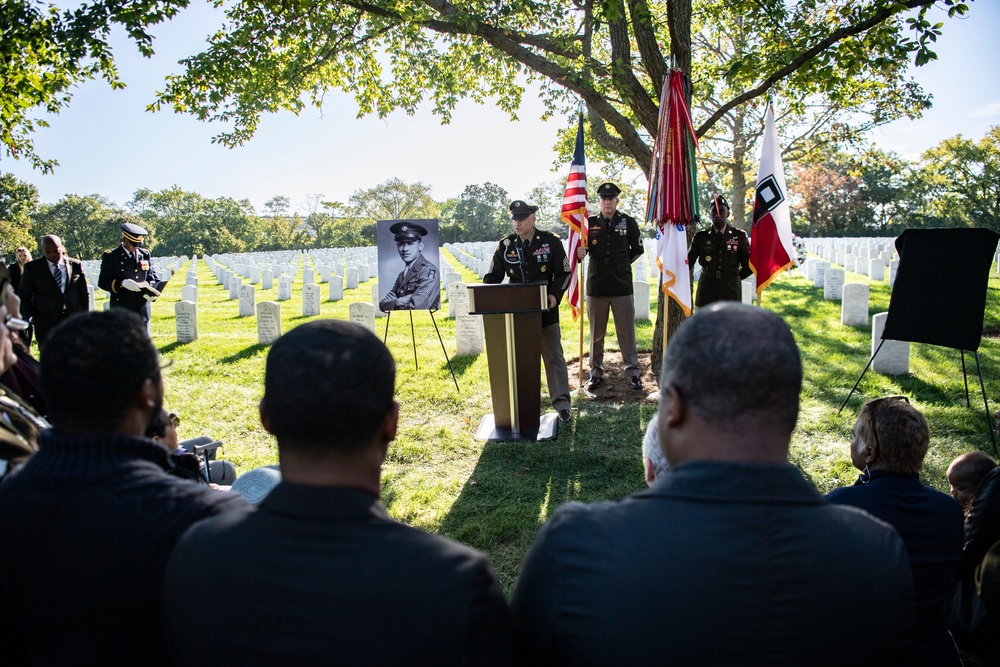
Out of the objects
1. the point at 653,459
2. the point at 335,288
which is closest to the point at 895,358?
the point at 653,459

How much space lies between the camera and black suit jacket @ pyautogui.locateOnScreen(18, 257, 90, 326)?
26.8ft

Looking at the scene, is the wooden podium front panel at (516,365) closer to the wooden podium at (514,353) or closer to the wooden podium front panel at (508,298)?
the wooden podium at (514,353)

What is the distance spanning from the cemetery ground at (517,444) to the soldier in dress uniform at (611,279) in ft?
1.61

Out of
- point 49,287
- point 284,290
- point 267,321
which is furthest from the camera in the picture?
point 284,290

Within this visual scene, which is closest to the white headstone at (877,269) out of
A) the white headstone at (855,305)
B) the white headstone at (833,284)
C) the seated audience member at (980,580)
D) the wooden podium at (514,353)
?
the white headstone at (833,284)

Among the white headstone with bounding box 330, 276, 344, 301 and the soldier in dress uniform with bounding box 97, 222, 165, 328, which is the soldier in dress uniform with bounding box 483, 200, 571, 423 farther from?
the white headstone with bounding box 330, 276, 344, 301

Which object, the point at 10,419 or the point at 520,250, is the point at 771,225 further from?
the point at 10,419

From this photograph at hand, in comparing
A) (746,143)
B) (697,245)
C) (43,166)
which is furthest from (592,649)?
(746,143)

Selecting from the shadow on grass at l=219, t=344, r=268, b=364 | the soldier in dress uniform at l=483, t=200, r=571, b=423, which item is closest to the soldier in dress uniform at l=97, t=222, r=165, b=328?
the shadow on grass at l=219, t=344, r=268, b=364

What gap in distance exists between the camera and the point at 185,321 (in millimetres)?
11273

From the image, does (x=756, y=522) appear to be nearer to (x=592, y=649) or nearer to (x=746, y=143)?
(x=592, y=649)

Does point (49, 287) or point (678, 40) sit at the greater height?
point (678, 40)

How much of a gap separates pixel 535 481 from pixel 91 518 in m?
3.98

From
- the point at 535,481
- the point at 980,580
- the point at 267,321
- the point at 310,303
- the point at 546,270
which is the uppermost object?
the point at 546,270
